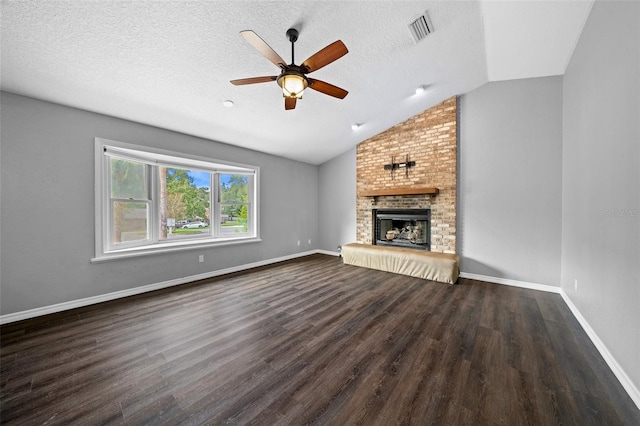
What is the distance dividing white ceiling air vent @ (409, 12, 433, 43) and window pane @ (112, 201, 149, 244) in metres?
4.40

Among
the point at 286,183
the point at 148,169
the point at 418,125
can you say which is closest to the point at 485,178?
the point at 418,125

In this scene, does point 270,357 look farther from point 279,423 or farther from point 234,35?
point 234,35

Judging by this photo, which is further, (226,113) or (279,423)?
(226,113)

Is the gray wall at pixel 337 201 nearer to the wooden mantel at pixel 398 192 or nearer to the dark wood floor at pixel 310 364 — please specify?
the wooden mantel at pixel 398 192

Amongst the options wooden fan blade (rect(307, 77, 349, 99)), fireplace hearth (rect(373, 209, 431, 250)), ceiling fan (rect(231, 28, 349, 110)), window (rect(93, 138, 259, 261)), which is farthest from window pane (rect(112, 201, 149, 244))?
fireplace hearth (rect(373, 209, 431, 250))

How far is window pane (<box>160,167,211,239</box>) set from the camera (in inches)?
149

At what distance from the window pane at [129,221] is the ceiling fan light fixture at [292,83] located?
9.87ft

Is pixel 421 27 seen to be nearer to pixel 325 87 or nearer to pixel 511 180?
pixel 325 87

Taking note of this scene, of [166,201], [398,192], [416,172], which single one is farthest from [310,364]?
[416,172]

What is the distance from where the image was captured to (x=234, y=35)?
2.15 metres

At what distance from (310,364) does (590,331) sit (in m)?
2.72

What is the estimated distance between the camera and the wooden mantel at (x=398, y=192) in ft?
13.8

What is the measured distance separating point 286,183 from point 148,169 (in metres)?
2.69

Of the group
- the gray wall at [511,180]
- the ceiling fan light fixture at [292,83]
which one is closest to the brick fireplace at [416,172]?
the gray wall at [511,180]
